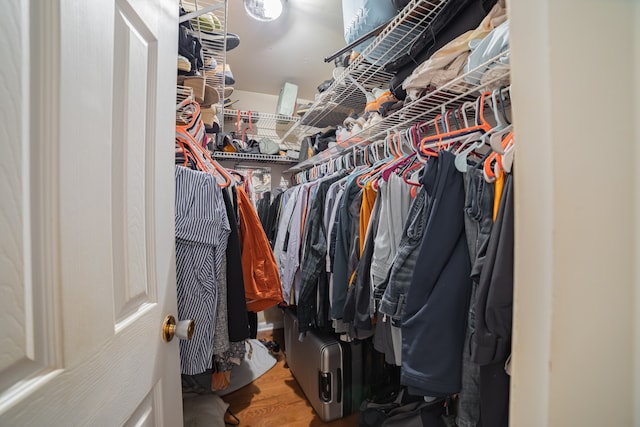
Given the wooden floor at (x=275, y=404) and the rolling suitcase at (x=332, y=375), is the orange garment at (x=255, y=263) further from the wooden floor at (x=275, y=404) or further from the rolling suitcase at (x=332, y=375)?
the wooden floor at (x=275, y=404)

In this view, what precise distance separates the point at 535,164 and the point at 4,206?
53 centimetres

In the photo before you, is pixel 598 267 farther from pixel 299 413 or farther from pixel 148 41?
pixel 299 413

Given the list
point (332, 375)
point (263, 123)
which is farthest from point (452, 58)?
point (263, 123)

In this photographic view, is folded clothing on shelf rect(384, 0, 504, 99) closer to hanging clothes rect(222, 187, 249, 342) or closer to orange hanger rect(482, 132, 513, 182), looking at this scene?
orange hanger rect(482, 132, 513, 182)

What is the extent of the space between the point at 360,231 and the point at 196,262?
1.98 ft

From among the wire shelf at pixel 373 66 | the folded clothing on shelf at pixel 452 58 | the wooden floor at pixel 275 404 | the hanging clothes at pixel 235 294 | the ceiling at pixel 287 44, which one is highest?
the ceiling at pixel 287 44

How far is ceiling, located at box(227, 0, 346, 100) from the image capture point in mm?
1521

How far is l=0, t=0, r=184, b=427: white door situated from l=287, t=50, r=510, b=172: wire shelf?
2.63 feet

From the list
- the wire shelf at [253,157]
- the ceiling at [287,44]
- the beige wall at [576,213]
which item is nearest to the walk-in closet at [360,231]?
the beige wall at [576,213]

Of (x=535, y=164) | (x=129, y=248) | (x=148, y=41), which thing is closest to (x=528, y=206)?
(x=535, y=164)

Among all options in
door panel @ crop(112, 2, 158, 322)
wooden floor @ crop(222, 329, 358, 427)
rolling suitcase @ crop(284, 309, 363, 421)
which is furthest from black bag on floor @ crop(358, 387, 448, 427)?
door panel @ crop(112, 2, 158, 322)

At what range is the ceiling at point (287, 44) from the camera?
152cm

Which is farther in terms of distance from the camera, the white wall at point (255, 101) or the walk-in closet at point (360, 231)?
the white wall at point (255, 101)

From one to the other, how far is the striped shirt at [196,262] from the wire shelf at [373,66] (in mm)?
910
